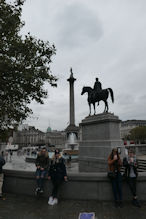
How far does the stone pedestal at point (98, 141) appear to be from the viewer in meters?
11.7

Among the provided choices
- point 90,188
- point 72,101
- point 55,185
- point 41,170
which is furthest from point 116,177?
point 72,101

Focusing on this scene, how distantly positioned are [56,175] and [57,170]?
212 mm

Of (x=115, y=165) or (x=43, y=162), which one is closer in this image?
(x=115, y=165)

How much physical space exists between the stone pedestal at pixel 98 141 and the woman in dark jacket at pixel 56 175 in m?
5.78

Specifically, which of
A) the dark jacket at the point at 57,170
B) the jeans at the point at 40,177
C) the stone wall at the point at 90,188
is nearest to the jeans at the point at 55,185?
the dark jacket at the point at 57,170

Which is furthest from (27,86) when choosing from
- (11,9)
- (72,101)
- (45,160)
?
(72,101)

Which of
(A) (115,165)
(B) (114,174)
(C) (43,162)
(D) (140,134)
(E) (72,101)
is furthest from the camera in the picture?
(D) (140,134)

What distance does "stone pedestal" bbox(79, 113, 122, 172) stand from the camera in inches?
460

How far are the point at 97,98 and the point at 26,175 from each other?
878 cm

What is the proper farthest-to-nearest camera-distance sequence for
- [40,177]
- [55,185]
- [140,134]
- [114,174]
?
[140,134]
[40,177]
[55,185]
[114,174]

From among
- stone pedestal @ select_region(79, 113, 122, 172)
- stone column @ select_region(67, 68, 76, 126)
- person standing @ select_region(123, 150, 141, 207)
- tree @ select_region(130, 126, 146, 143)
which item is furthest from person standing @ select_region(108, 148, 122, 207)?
tree @ select_region(130, 126, 146, 143)

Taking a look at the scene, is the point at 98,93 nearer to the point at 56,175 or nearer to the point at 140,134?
the point at 56,175

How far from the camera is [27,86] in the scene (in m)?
9.28

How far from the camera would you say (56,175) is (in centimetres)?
639
